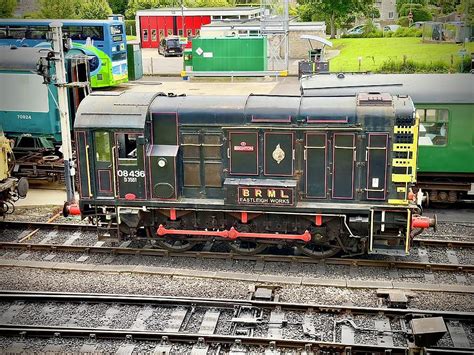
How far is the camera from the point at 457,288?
12.9 metres

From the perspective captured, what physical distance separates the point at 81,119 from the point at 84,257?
3387 mm

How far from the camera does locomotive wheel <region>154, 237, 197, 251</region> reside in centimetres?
1515

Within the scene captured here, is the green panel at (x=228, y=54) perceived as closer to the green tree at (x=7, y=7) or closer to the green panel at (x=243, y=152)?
the green panel at (x=243, y=152)

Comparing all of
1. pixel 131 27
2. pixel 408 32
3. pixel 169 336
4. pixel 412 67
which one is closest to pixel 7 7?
pixel 169 336

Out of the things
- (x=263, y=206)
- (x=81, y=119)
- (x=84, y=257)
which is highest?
(x=81, y=119)

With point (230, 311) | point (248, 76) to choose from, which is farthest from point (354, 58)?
point (230, 311)

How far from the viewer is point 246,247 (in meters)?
15.2

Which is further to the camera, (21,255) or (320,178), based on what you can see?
(21,255)

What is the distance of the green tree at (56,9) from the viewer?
12691 millimetres

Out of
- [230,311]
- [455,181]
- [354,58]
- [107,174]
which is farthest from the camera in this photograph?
[354,58]

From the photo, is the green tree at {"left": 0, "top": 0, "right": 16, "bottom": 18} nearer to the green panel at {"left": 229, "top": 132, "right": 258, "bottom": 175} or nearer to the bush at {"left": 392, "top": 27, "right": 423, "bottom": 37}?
the green panel at {"left": 229, "top": 132, "right": 258, "bottom": 175}

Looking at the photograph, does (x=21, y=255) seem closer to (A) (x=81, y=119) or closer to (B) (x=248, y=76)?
(A) (x=81, y=119)

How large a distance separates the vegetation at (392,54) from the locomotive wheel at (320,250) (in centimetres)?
1547

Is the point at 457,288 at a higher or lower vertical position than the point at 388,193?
lower
